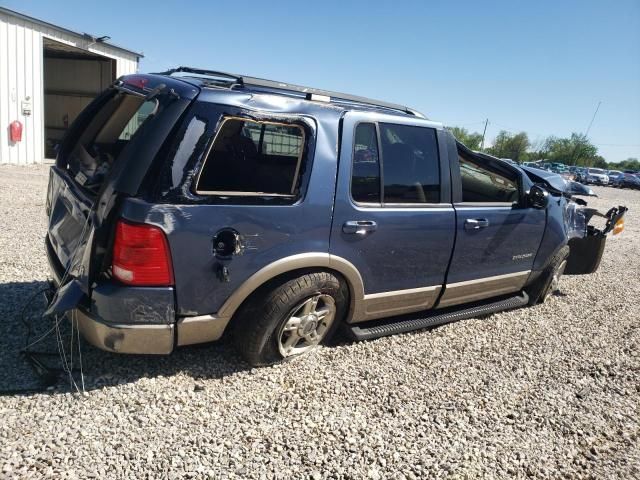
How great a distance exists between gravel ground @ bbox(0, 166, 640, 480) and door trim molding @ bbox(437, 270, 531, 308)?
1.12ft

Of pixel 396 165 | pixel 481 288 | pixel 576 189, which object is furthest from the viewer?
pixel 576 189

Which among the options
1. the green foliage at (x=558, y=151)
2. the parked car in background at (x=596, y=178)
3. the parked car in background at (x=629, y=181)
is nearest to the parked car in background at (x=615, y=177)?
the parked car in background at (x=629, y=181)

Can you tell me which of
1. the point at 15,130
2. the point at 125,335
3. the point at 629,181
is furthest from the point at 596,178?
the point at 125,335

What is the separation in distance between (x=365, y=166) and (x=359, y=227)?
17.1 inches

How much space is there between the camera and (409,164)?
3.54 metres

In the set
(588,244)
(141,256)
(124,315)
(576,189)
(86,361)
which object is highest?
(576,189)

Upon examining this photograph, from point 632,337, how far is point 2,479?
5.16 meters

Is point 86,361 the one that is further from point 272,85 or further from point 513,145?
point 513,145

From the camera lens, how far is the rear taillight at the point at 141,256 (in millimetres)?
2471

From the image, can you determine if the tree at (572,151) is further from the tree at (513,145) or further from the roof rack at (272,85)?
the roof rack at (272,85)

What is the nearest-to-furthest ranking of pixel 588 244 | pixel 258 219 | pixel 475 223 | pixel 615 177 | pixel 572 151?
pixel 258 219, pixel 475 223, pixel 588 244, pixel 615 177, pixel 572 151

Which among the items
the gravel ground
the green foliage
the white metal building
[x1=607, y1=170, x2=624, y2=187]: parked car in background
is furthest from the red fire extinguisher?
the green foliage

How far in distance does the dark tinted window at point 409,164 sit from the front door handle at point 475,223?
0.34 meters

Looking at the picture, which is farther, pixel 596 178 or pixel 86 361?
pixel 596 178
